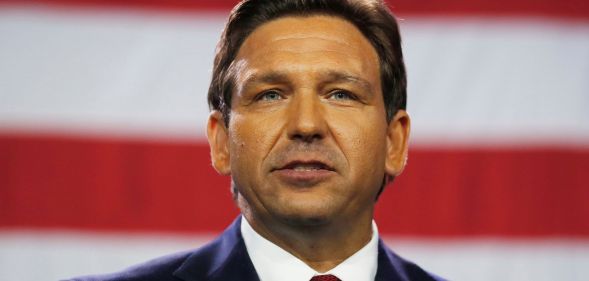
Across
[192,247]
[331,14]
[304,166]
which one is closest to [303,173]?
[304,166]

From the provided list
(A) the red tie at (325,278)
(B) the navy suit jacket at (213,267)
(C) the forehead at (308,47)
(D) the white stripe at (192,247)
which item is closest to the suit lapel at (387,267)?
(B) the navy suit jacket at (213,267)

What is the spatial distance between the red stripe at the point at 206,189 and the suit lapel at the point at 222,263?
100 centimetres

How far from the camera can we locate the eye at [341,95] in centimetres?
179

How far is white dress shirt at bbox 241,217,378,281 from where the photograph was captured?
1.83 meters

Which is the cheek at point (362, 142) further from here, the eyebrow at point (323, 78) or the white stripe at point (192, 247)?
the white stripe at point (192, 247)

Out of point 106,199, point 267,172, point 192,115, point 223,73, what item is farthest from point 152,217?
point 267,172

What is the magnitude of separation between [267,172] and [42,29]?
1.47m

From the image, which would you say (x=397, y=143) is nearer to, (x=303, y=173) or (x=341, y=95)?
(x=341, y=95)

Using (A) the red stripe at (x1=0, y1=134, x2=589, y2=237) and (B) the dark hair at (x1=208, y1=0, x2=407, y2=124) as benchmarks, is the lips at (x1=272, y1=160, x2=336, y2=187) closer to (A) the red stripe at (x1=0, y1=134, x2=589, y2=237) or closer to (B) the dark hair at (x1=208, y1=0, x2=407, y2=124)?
(B) the dark hair at (x1=208, y1=0, x2=407, y2=124)

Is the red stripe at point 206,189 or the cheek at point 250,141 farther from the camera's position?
the red stripe at point 206,189

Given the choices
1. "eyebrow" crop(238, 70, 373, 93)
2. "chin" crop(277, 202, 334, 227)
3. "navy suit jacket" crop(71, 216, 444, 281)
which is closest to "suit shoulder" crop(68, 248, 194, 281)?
"navy suit jacket" crop(71, 216, 444, 281)

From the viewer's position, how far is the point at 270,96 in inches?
70.7

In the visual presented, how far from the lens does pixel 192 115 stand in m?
2.94

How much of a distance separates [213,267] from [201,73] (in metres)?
1.21
